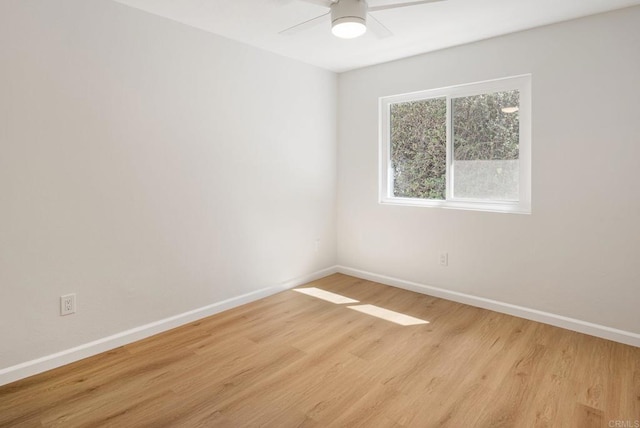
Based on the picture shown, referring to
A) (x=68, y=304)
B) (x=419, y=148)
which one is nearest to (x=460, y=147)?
(x=419, y=148)

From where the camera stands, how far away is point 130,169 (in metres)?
2.60

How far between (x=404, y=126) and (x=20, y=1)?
123 inches

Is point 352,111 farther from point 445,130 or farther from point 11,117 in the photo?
point 11,117

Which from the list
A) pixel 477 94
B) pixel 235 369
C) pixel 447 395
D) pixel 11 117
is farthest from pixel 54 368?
pixel 477 94

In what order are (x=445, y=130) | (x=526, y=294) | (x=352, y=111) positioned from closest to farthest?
(x=526, y=294)
(x=445, y=130)
(x=352, y=111)

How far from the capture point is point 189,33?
2.86 m

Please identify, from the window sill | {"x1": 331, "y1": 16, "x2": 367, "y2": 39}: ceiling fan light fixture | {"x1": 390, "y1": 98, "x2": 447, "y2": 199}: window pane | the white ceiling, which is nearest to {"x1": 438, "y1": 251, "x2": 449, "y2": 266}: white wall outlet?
the window sill

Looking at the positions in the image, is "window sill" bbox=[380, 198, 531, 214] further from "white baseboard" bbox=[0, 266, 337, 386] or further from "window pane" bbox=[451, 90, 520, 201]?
"white baseboard" bbox=[0, 266, 337, 386]

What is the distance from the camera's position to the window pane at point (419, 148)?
3.60 m

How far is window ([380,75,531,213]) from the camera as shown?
310cm

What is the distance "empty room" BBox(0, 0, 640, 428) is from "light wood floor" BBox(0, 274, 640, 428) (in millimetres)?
17

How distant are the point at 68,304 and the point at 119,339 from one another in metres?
0.43

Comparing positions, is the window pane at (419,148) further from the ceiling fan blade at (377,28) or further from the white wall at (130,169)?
the ceiling fan blade at (377,28)

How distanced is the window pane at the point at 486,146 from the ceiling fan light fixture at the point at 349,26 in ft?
5.15
